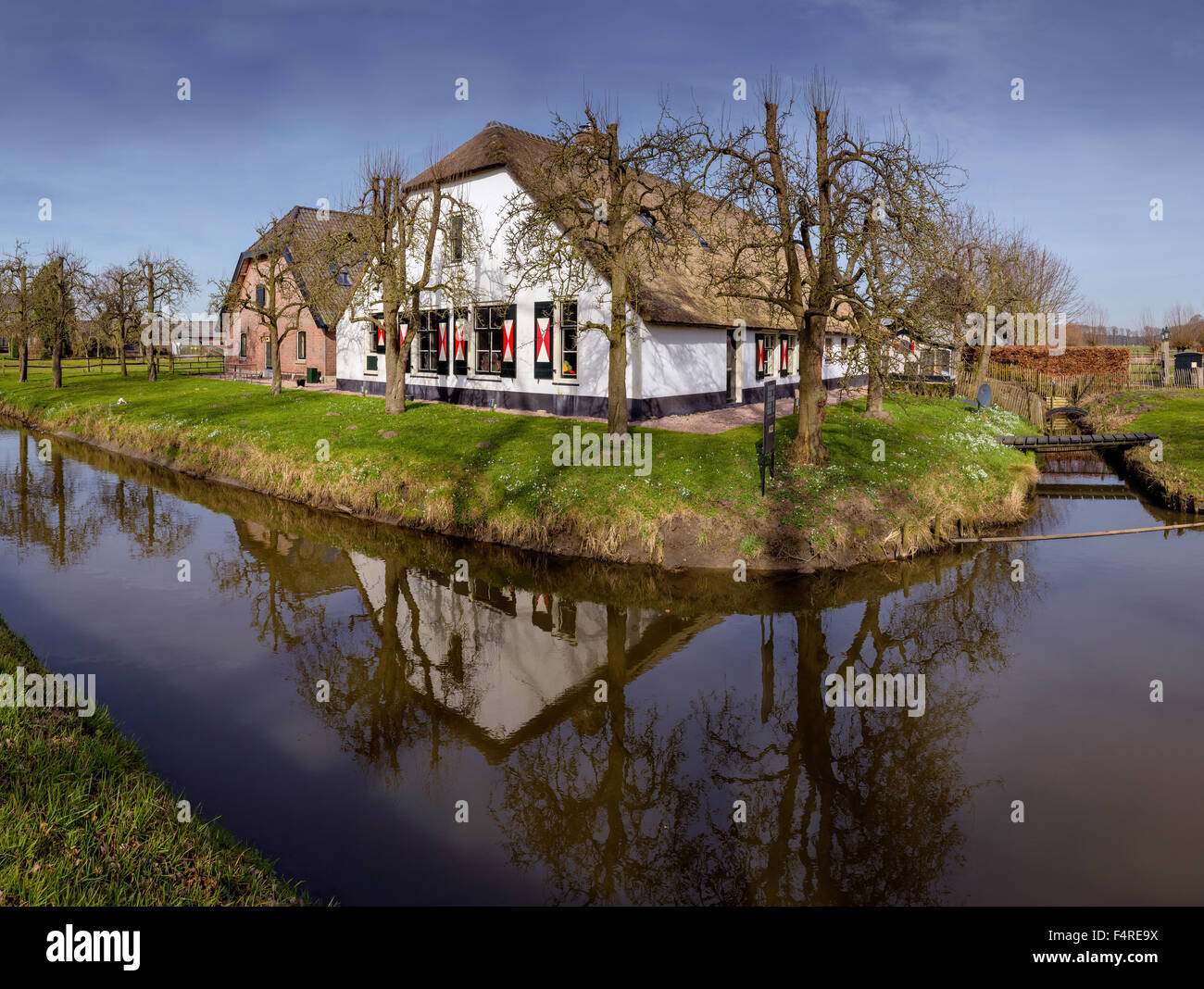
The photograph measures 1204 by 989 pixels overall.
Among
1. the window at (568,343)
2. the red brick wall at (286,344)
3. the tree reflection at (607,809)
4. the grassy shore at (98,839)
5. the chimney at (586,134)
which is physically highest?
the chimney at (586,134)

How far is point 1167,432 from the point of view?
21.0 metres

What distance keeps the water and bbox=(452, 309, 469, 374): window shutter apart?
966 cm

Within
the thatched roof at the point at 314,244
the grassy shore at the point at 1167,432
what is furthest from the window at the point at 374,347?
the grassy shore at the point at 1167,432

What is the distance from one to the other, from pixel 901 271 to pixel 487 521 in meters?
9.77

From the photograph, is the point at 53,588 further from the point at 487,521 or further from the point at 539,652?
the point at 539,652

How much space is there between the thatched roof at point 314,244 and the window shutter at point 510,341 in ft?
14.3

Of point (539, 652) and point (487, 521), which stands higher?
point (487, 521)

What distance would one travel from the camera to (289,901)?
13.9ft

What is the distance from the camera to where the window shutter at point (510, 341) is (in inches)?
786

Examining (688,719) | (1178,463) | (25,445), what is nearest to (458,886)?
(688,719)

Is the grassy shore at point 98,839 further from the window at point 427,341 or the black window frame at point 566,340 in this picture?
the window at point 427,341

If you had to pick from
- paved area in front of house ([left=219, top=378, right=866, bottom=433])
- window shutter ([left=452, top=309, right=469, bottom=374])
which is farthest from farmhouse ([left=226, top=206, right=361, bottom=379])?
paved area in front of house ([left=219, top=378, right=866, bottom=433])

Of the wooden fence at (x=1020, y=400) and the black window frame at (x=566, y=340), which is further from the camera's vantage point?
the wooden fence at (x=1020, y=400)
